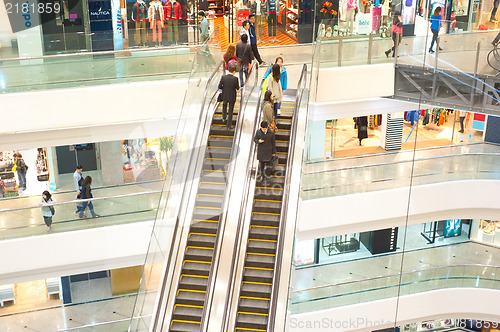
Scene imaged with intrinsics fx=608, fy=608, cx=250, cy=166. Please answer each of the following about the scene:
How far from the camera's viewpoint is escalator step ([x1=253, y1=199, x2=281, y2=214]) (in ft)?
36.3

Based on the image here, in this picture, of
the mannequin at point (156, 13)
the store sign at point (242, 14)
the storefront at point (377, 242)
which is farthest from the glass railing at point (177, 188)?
the storefront at point (377, 242)

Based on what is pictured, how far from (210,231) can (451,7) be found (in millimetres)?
11550

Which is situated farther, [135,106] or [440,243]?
[440,243]

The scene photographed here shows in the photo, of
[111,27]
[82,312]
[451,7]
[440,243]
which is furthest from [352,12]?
[82,312]

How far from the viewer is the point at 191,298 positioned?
10211 millimetres

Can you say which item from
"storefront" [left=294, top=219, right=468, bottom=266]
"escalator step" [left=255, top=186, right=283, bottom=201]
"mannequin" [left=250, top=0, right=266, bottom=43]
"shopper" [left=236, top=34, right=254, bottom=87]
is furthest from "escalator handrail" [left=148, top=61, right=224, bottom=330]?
"storefront" [left=294, top=219, right=468, bottom=266]

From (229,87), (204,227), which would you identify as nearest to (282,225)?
(204,227)

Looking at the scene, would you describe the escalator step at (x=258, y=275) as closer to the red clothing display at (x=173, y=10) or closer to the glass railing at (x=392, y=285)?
the glass railing at (x=392, y=285)

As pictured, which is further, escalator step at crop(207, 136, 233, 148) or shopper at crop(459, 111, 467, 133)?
shopper at crop(459, 111, 467, 133)

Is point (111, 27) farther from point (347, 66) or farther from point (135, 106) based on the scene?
point (347, 66)

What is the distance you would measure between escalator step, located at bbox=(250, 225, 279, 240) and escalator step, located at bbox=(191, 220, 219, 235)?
26.2 inches

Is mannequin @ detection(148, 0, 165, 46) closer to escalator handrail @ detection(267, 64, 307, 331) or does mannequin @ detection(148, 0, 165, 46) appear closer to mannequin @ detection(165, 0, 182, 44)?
mannequin @ detection(165, 0, 182, 44)

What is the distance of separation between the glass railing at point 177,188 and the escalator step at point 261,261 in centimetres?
126

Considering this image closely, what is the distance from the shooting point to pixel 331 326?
45.7 feet
